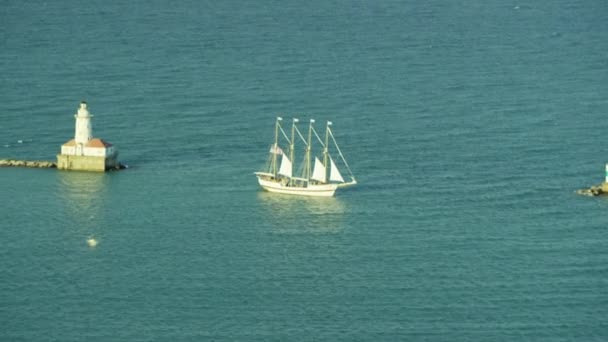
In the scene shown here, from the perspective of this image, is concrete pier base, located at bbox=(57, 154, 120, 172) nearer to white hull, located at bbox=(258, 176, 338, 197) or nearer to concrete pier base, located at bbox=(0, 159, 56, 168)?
concrete pier base, located at bbox=(0, 159, 56, 168)

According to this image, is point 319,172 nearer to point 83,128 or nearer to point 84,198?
point 84,198

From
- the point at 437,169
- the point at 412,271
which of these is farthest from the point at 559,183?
the point at 412,271

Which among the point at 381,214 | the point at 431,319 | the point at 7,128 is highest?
the point at 7,128

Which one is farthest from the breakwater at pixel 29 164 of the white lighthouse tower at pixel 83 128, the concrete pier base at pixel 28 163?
the white lighthouse tower at pixel 83 128

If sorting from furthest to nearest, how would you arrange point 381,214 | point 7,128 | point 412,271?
point 7,128, point 381,214, point 412,271

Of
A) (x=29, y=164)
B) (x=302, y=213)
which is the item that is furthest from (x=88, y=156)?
(x=302, y=213)

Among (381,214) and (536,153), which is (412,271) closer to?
(381,214)
